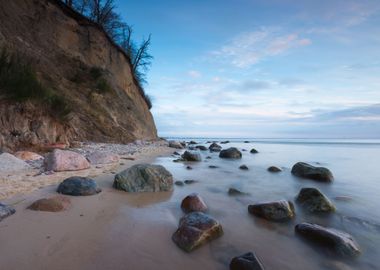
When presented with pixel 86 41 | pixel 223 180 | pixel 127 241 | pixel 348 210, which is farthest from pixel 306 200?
pixel 86 41

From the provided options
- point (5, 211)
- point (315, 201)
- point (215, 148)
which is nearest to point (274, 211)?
point (315, 201)

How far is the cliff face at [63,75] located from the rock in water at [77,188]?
14.3 feet

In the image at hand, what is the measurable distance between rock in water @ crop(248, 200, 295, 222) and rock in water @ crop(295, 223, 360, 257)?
0.42 metres

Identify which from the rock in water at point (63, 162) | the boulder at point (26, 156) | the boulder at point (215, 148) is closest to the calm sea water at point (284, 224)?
the rock in water at point (63, 162)

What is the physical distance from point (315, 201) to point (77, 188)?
3.45m

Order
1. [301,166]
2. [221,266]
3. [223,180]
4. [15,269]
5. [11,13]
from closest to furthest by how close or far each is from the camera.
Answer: [15,269] < [221,266] < [223,180] < [301,166] < [11,13]

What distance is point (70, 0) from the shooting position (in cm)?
1850

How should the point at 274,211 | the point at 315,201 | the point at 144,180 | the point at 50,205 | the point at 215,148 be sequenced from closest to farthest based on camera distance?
the point at 50,205 < the point at 274,211 < the point at 315,201 < the point at 144,180 < the point at 215,148

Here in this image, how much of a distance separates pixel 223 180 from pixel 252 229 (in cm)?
277

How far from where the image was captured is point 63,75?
44.0ft

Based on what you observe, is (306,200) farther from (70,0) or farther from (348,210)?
(70,0)

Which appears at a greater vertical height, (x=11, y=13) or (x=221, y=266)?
(x=11, y=13)

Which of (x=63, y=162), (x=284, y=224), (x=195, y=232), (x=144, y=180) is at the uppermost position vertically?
(x=63, y=162)

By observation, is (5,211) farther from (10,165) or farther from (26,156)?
(26,156)
